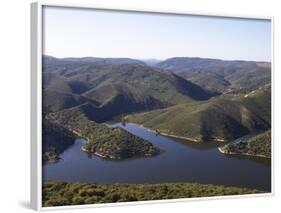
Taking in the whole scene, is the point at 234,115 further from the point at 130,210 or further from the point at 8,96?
the point at 8,96

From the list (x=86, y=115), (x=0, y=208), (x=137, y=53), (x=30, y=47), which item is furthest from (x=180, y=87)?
(x=0, y=208)

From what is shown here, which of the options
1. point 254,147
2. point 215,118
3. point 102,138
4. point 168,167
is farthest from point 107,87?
point 254,147

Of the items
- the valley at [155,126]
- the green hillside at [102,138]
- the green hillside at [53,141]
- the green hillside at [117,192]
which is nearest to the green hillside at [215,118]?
the valley at [155,126]

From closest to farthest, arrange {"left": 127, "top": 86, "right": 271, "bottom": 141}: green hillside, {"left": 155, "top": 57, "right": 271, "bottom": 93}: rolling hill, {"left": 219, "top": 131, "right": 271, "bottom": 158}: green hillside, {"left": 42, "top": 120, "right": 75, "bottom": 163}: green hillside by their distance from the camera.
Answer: {"left": 42, "top": 120, "right": 75, "bottom": 163}: green hillside → {"left": 127, "top": 86, "right": 271, "bottom": 141}: green hillside → {"left": 155, "top": 57, "right": 271, "bottom": 93}: rolling hill → {"left": 219, "top": 131, "right": 271, "bottom": 158}: green hillside

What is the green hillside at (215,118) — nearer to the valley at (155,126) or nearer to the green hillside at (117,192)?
the valley at (155,126)

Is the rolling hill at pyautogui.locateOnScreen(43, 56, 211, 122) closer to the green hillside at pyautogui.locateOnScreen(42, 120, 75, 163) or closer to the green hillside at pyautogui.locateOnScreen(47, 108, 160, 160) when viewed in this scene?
the green hillside at pyautogui.locateOnScreen(47, 108, 160, 160)

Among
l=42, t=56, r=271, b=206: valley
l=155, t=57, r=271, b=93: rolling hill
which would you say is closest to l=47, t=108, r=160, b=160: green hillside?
l=42, t=56, r=271, b=206: valley

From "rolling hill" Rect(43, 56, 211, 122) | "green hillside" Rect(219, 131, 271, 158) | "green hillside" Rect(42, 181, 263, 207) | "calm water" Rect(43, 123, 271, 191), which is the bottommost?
"green hillside" Rect(42, 181, 263, 207)
